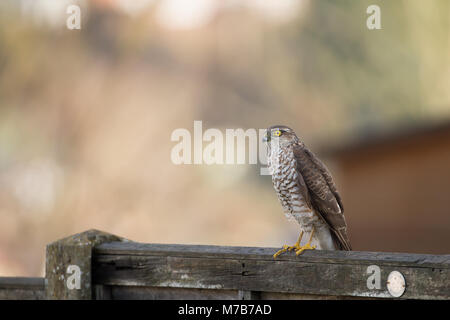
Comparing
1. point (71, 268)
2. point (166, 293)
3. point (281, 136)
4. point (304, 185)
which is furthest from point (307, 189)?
point (71, 268)

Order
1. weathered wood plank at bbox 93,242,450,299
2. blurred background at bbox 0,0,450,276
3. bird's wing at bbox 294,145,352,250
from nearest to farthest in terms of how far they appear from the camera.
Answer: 1. weathered wood plank at bbox 93,242,450,299
2. bird's wing at bbox 294,145,352,250
3. blurred background at bbox 0,0,450,276

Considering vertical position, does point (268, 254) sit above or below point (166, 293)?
above

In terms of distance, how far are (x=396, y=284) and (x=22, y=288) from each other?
154 cm

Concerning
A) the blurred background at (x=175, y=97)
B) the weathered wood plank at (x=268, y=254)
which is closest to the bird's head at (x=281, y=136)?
the weathered wood plank at (x=268, y=254)

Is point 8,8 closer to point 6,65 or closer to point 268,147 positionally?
point 6,65

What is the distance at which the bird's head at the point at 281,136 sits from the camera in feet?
10.8

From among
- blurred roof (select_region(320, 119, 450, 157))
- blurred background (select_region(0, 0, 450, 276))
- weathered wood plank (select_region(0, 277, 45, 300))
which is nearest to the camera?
Result: weathered wood plank (select_region(0, 277, 45, 300))

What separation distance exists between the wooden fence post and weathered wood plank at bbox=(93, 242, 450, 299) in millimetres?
43

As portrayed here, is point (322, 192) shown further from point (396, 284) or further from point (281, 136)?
point (396, 284)

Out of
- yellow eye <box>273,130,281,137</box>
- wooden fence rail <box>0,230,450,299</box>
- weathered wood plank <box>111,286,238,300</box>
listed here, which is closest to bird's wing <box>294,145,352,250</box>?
yellow eye <box>273,130,281,137</box>

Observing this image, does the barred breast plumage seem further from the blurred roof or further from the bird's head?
the blurred roof

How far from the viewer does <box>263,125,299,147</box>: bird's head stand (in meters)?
3.28

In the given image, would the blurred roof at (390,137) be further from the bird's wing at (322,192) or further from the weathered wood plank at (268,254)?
the weathered wood plank at (268,254)

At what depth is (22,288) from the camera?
2898 mm
